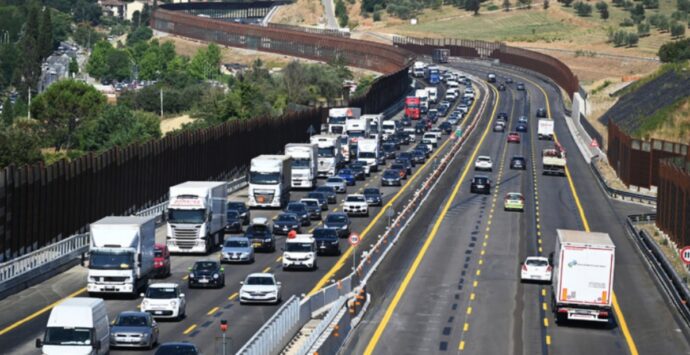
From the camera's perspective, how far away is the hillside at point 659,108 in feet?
424

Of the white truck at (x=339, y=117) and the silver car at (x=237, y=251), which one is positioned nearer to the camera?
the silver car at (x=237, y=251)

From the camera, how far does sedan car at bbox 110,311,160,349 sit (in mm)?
43844

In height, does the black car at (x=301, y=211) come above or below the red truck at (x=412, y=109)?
above

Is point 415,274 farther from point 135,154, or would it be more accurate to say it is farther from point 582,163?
point 582,163

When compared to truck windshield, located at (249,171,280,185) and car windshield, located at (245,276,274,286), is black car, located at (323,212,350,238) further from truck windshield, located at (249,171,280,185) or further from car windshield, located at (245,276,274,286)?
car windshield, located at (245,276,274,286)

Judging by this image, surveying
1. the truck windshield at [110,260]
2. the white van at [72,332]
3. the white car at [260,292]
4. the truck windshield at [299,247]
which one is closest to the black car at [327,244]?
the truck windshield at [299,247]

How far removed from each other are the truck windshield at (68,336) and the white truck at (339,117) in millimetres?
91301

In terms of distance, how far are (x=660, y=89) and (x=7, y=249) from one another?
10267 cm

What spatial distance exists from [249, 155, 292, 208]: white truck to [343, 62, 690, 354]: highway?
8.72m

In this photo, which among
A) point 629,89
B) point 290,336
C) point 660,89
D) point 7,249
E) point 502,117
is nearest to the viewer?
point 290,336

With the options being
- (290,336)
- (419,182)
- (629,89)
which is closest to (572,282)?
(290,336)

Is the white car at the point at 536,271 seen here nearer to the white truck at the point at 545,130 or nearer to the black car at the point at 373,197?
the black car at the point at 373,197

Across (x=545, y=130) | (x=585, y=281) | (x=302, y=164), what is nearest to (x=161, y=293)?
(x=585, y=281)

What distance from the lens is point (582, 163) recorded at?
128m
